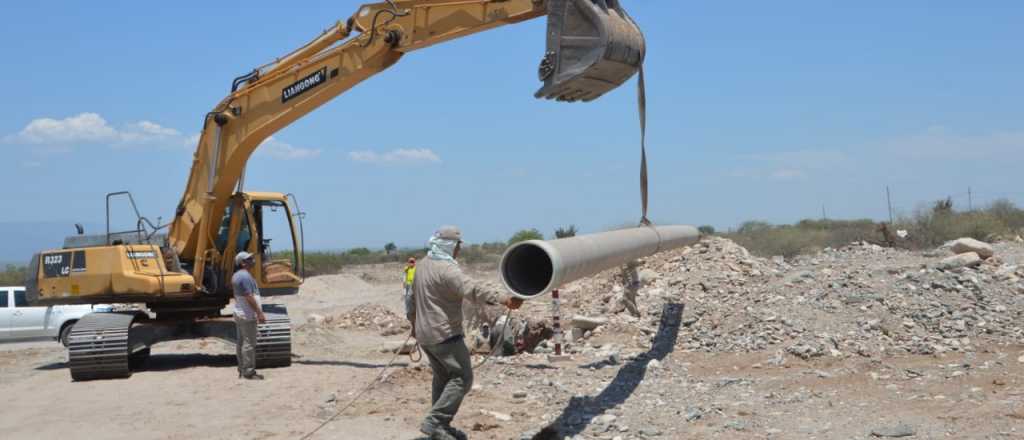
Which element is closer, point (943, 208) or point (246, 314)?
point (246, 314)

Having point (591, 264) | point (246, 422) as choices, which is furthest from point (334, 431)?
point (591, 264)

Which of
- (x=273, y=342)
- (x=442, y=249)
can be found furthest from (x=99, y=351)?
(x=442, y=249)

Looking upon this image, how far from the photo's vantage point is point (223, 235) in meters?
13.9

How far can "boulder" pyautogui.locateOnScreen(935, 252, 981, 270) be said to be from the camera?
549 inches

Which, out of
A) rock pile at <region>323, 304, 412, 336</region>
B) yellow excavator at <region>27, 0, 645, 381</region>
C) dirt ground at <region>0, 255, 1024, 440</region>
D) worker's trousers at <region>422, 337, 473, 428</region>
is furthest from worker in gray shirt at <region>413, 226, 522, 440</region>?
rock pile at <region>323, 304, 412, 336</region>

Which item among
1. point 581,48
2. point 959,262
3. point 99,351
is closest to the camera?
→ point 581,48

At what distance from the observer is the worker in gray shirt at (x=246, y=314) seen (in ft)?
38.8

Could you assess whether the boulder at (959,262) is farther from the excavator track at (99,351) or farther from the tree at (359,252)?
Result: the tree at (359,252)

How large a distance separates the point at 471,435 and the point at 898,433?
137 inches

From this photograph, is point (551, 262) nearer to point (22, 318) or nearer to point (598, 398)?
point (598, 398)

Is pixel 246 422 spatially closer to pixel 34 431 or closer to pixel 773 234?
pixel 34 431

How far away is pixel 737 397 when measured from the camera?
9195 mm

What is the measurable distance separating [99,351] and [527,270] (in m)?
7.99

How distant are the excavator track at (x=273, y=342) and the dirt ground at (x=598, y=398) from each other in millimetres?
200
